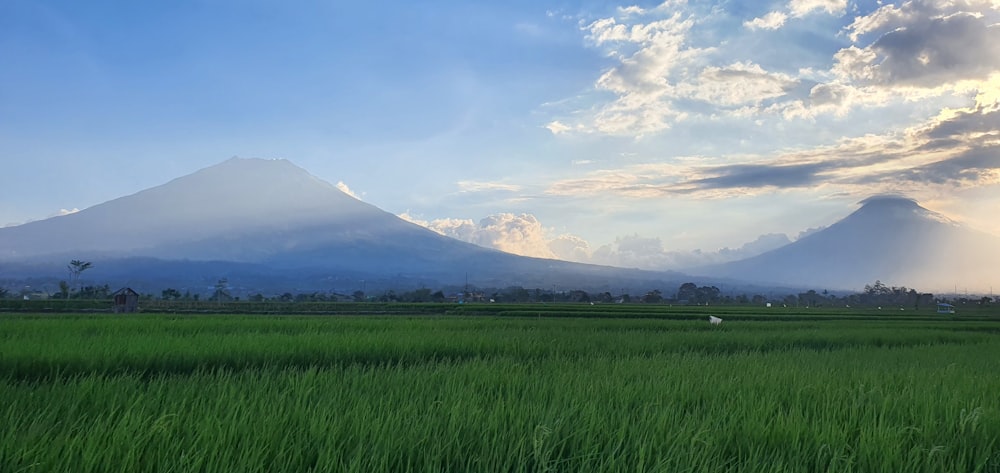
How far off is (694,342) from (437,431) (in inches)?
433

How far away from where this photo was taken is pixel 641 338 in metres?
12.9

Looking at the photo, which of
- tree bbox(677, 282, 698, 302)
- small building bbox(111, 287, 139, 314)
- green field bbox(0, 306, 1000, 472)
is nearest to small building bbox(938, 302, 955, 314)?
tree bbox(677, 282, 698, 302)

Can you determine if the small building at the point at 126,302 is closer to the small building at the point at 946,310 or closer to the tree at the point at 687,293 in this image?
the small building at the point at 946,310

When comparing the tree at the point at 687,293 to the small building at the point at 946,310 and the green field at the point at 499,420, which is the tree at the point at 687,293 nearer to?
the small building at the point at 946,310

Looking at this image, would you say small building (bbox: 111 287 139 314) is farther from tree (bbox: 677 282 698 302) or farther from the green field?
tree (bbox: 677 282 698 302)

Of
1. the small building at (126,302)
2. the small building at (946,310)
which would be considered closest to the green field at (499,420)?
the small building at (126,302)

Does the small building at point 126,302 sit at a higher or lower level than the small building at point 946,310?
higher

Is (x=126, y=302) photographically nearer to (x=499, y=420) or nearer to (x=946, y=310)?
(x=499, y=420)

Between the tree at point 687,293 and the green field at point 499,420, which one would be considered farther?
the tree at point 687,293

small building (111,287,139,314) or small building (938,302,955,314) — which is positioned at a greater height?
small building (111,287,139,314)

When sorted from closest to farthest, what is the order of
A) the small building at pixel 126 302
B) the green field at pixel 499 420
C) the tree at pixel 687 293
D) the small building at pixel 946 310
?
the green field at pixel 499 420
the small building at pixel 126 302
the small building at pixel 946 310
the tree at pixel 687 293

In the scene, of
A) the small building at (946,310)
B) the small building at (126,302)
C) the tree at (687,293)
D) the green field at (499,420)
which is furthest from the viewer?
the tree at (687,293)

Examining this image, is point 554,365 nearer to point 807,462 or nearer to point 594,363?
point 594,363

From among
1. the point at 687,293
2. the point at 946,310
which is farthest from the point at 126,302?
the point at 687,293
